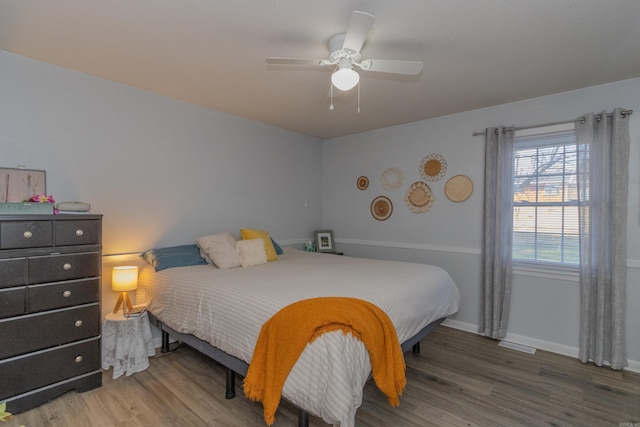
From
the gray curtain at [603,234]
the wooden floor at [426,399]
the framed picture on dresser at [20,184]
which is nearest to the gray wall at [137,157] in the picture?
the framed picture on dresser at [20,184]

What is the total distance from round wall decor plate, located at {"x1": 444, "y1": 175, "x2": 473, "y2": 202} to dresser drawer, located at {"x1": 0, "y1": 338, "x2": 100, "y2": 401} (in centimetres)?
373

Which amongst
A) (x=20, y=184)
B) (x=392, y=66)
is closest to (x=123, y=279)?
(x=20, y=184)

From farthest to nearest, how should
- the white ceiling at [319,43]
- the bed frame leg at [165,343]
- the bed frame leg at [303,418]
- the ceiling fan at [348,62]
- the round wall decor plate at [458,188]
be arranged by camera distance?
1. the round wall decor plate at [458,188]
2. the bed frame leg at [165,343]
3. the ceiling fan at [348,62]
4. the white ceiling at [319,43]
5. the bed frame leg at [303,418]

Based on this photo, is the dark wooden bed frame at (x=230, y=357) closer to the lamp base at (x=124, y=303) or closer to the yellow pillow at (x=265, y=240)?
the lamp base at (x=124, y=303)

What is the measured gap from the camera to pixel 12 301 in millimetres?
1985

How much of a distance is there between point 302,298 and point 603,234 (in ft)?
9.09

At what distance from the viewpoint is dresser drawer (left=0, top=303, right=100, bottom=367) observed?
1.98m

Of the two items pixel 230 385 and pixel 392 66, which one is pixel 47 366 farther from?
pixel 392 66

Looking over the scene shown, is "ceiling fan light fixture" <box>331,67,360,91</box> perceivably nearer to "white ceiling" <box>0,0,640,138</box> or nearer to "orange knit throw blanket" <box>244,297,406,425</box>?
"white ceiling" <box>0,0,640,138</box>

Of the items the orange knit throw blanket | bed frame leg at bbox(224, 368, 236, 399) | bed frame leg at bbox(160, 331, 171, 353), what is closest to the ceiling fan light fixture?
the orange knit throw blanket

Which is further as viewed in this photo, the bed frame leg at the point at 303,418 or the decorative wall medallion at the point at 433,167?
the decorative wall medallion at the point at 433,167

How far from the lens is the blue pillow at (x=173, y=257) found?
287 cm

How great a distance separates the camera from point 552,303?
3092 millimetres

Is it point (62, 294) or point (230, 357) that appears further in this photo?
point (62, 294)
